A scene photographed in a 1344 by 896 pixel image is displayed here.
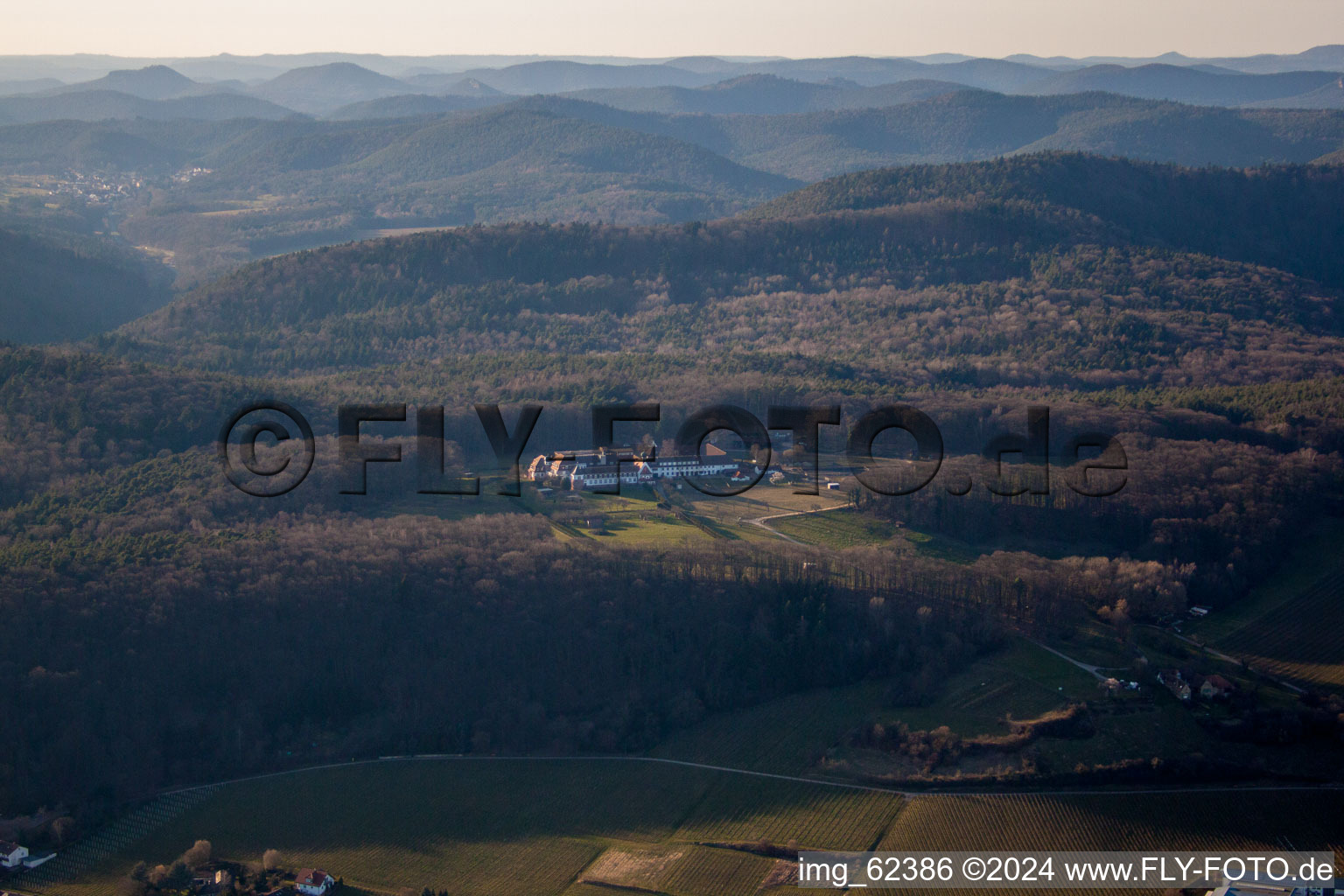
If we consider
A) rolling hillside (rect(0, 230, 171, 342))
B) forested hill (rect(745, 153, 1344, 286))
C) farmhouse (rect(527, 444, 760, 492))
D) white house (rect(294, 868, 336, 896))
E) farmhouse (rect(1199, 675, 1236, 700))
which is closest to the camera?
white house (rect(294, 868, 336, 896))

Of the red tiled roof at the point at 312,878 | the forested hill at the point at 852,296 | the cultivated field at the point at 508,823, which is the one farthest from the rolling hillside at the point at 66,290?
the red tiled roof at the point at 312,878

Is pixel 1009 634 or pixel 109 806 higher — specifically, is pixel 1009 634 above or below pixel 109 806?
above

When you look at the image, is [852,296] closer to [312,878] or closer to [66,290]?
[66,290]

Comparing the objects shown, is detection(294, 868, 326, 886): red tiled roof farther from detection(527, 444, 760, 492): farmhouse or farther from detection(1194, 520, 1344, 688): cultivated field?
detection(1194, 520, 1344, 688): cultivated field

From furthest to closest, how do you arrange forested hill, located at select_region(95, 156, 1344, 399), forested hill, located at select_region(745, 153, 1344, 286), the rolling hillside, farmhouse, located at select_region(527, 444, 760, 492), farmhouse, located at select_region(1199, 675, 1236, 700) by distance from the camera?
1. forested hill, located at select_region(745, 153, 1344, 286)
2. the rolling hillside
3. forested hill, located at select_region(95, 156, 1344, 399)
4. farmhouse, located at select_region(527, 444, 760, 492)
5. farmhouse, located at select_region(1199, 675, 1236, 700)

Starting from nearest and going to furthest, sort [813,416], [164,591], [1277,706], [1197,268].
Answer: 1. [1277,706]
2. [164,591]
3. [813,416]
4. [1197,268]

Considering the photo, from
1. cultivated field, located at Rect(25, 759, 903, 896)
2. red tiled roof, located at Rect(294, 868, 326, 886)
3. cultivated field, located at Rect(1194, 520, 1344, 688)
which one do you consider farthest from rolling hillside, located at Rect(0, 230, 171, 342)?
cultivated field, located at Rect(1194, 520, 1344, 688)

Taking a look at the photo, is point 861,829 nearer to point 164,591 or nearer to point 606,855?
point 606,855

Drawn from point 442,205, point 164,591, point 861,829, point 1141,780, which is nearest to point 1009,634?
point 1141,780
